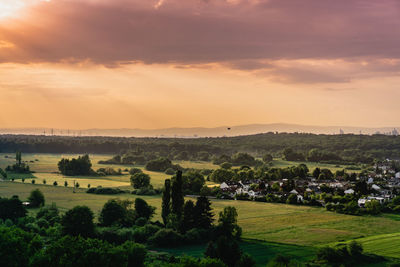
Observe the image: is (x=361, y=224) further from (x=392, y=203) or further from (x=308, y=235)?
(x=392, y=203)

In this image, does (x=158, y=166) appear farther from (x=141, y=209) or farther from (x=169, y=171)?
(x=141, y=209)

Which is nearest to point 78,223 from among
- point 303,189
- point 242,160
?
point 303,189

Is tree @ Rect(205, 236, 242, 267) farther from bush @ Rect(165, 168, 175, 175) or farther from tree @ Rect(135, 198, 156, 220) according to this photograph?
bush @ Rect(165, 168, 175, 175)

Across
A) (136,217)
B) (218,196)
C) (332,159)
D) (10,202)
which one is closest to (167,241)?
(136,217)

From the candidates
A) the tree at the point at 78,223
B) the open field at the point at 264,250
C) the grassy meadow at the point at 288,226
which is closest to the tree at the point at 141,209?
the grassy meadow at the point at 288,226

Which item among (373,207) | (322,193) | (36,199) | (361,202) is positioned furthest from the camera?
(322,193)

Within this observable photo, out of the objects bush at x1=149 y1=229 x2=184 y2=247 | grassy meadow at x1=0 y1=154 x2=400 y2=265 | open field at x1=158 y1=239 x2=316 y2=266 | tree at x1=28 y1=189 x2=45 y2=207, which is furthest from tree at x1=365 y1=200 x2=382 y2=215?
tree at x1=28 y1=189 x2=45 y2=207

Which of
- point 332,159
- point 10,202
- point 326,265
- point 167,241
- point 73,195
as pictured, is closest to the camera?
point 326,265
